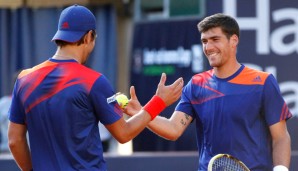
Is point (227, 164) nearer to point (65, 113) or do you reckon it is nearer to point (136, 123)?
point (136, 123)

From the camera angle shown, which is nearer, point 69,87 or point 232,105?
point 69,87

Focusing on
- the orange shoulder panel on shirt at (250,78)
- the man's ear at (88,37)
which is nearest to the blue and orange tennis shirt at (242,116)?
the orange shoulder panel on shirt at (250,78)

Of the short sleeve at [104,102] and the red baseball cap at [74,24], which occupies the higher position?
the red baseball cap at [74,24]

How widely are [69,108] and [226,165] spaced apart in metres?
1.15

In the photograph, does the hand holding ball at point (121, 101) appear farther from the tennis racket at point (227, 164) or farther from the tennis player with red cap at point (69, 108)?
the tennis racket at point (227, 164)

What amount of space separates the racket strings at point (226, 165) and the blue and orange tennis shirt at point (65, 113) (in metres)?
0.78

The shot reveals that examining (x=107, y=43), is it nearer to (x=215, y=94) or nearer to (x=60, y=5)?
(x=60, y=5)

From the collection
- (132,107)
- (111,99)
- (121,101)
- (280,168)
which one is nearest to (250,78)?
(280,168)

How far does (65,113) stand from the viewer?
543 centimetres

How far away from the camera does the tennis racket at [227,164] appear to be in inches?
231

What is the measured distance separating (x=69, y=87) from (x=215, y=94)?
1.26 m

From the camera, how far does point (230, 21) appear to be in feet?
21.0

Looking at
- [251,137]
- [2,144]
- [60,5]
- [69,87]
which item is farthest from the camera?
[60,5]

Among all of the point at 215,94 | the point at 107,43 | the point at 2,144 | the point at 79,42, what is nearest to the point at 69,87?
the point at 79,42
